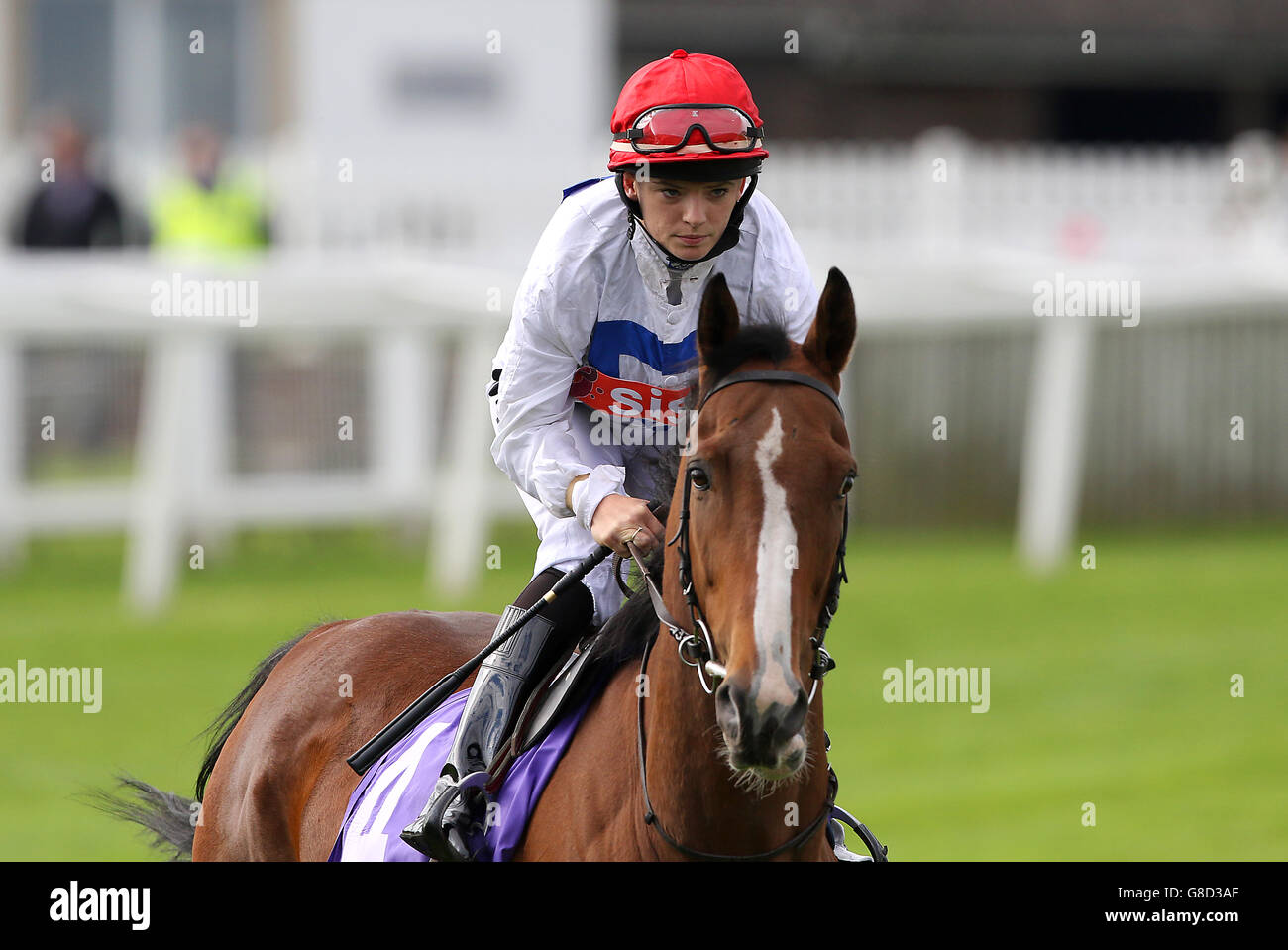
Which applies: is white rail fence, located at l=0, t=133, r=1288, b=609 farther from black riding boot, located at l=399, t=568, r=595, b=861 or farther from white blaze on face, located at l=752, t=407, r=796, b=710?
white blaze on face, located at l=752, t=407, r=796, b=710

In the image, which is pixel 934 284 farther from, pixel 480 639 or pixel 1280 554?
pixel 480 639

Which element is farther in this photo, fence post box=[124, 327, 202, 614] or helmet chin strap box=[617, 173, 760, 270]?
fence post box=[124, 327, 202, 614]

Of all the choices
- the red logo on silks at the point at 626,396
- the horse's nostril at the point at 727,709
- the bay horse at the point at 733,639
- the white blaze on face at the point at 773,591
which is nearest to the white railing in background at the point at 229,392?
the red logo on silks at the point at 626,396

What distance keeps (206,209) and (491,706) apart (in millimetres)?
12384

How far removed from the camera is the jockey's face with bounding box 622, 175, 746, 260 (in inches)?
154

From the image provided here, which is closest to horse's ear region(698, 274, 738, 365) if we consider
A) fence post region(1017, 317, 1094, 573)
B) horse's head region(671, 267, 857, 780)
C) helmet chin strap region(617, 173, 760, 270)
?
horse's head region(671, 267, 857, 780)

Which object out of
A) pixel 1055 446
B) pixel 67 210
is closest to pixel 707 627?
pixel 1055 446

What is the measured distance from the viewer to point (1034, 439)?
14.8 meters

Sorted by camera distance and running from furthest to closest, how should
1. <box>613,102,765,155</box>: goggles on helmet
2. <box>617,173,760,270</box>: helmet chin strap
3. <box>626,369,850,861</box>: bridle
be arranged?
<box>617,173,760,270</box>: helmet chin strap → <box>613,102,765,155</box>: goggles on helmet → <box>626,369,850,861</box>: bridle

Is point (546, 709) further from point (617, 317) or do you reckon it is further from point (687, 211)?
point (687, 211)

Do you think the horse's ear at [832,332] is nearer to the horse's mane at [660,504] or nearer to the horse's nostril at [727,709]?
the horse's mane at [660,504]

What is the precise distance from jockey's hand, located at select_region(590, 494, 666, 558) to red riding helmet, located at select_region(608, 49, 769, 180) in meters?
0.69
